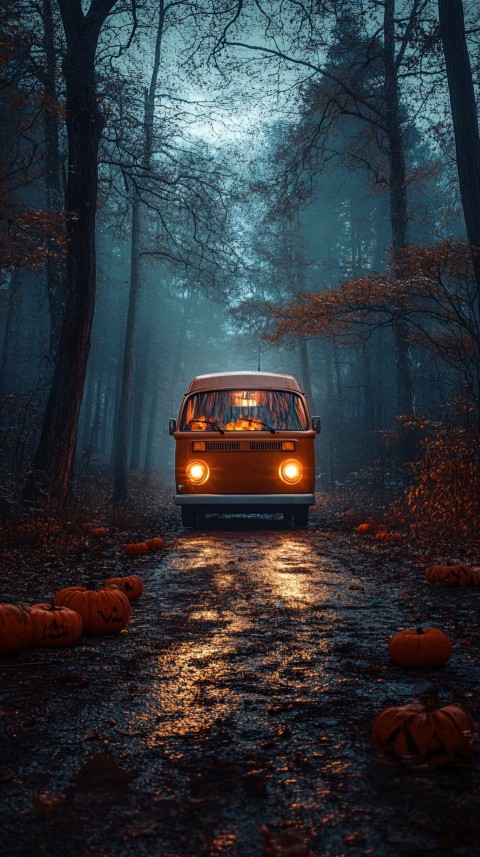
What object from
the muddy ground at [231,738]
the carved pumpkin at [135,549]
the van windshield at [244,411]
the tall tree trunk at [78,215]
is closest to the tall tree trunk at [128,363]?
the tall tree trunk at [78,215]

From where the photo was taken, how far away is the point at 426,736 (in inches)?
83.4

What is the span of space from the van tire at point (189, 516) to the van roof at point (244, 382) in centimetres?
206

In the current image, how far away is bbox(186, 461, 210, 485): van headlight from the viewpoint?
31.4 feet

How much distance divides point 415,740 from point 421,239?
101 feet

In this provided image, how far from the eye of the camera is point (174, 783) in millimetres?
2002

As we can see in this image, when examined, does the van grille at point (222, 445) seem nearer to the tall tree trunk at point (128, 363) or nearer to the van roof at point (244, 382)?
the van roof at point (244, 382)

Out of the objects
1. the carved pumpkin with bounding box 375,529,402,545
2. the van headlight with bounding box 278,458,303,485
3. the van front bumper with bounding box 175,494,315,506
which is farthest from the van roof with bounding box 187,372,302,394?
the carved pumpkin with bounding box 375,529,402,545

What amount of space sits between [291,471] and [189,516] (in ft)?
6.64

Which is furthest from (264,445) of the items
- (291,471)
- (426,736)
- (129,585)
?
(426,736)

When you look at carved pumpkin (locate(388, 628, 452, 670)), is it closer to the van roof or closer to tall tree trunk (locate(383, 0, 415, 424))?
the van roof

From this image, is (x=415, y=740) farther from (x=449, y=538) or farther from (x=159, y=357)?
(x=159, y=357)

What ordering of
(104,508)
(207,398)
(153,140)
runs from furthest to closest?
(153,140)
(104,508)
(207,398)

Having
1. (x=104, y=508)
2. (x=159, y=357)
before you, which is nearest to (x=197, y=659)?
(x=104, y=508)

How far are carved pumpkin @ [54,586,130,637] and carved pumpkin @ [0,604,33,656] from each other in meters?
0.50
